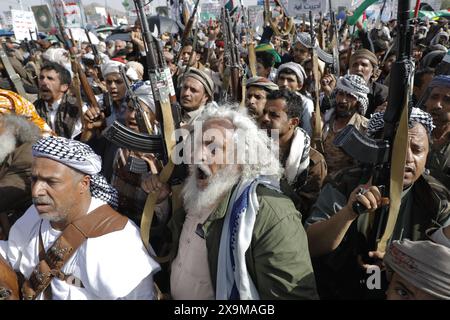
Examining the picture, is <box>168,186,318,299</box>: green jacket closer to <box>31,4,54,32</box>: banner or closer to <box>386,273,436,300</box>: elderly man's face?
<box>386,273,436,300</box>: elderly man's face

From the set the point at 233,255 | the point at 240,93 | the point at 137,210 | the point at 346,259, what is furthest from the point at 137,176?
the point at 240,93

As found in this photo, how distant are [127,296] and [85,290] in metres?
0.25

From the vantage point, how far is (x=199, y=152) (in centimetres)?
224

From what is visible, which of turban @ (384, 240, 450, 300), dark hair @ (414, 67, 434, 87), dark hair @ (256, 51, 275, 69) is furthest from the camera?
dark hair @ (256, 51, 275, 69)

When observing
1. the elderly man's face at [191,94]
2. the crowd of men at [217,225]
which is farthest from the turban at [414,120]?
the elderly man's face at [191,94]

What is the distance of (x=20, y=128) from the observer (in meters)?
2.90

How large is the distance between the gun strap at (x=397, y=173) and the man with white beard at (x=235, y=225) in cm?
44

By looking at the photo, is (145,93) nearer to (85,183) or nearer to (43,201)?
(85,183)

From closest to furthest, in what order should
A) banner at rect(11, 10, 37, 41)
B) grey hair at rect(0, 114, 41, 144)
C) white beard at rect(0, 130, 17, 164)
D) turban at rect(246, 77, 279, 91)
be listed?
white beard at rect(0, 130, 17, 164)
grey hair at rect(0, 114, 41, 144)
turban at rect(246, 77, 279, 91)
banner at rect(11, 10, 37, 41)

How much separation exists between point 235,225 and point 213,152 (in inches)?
21.5

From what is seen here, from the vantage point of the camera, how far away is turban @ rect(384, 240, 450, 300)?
1452mm

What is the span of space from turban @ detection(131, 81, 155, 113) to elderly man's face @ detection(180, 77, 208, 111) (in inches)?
21.7

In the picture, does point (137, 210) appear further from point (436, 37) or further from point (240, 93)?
point (436, 37)

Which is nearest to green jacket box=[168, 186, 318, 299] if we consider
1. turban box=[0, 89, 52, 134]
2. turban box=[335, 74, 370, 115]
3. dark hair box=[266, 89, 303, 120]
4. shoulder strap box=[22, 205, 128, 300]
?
shoulder strap box=[22, 205, 128, 300]
